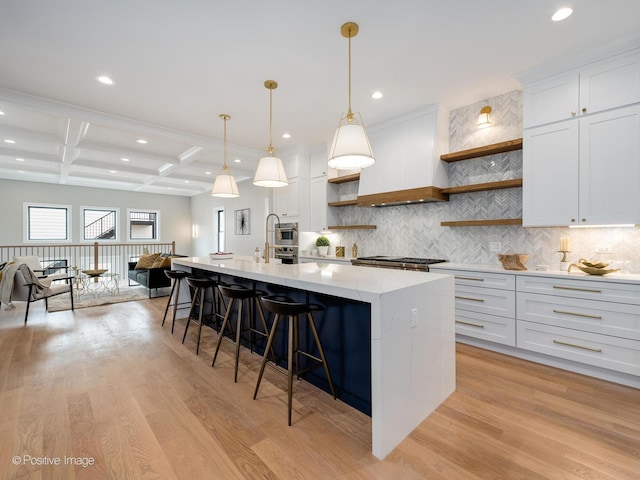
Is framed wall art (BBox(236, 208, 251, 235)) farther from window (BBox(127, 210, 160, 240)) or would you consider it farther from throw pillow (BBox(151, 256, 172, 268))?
window (BBox(127, 210, 160, 240))

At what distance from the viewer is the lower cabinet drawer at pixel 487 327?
2.99 meters

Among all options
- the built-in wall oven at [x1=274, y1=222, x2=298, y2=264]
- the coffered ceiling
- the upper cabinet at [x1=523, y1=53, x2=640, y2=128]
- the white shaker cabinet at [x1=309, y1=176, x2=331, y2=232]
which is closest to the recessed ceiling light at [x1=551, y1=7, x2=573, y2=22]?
the coffered ceiling

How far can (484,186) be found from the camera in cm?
341

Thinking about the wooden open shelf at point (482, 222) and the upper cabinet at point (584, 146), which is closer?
the upper cabinet at point (584, 146)

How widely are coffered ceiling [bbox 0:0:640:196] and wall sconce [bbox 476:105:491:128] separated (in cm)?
18

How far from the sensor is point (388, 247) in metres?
4.64

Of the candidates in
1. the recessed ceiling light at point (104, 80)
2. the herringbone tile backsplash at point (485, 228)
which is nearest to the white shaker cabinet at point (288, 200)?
the herringbone tile backsplash at point (485, 228)

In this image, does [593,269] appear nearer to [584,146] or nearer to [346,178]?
[584,146]

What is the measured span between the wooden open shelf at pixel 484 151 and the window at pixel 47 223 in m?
10.1

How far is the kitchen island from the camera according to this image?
65.5 inches

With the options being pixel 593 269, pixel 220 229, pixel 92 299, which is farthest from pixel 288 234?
pixel 220 229

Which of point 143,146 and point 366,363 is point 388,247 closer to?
point 366,363

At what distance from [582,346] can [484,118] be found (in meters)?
2.55

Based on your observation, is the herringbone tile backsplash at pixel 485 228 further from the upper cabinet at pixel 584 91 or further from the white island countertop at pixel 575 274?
the upper cabinet at pixel 584 91
